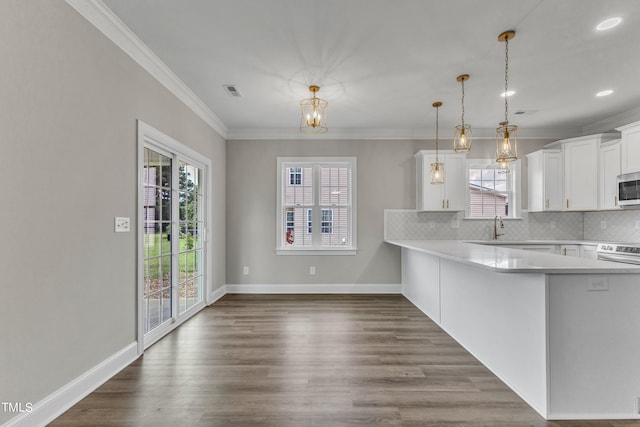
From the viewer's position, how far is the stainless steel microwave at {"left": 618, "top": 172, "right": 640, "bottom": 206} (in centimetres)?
371

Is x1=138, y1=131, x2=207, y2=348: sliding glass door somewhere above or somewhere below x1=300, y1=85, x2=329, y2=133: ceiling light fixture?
below

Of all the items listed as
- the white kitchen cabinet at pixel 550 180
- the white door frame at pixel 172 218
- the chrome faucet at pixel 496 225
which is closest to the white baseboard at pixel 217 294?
the white door frame at pixel 172 218

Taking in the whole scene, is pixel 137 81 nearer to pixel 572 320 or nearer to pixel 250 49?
pixel 250 49

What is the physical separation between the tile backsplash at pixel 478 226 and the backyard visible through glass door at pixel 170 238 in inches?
115

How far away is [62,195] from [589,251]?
6.03 m

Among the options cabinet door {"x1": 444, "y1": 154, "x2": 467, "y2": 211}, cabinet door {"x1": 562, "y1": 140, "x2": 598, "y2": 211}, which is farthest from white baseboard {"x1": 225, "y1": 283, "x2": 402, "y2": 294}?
cabinet door {"x1": 562, "y1": 140, "x2": 598, "y2": 211}

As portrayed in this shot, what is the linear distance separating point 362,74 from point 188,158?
7.45 feet

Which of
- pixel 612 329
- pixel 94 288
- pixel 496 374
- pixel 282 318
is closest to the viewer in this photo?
pixel 612 329

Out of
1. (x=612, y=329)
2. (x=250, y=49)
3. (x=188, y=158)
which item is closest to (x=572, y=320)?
(x=612, y=329)

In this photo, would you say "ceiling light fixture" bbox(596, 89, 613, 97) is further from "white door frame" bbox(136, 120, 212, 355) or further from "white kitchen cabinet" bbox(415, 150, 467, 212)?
"white door frame" bbox(136, 120, 212, 355)

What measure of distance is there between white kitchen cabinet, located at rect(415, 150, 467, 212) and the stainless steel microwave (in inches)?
71.8

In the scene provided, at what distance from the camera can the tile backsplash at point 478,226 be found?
4949 mm

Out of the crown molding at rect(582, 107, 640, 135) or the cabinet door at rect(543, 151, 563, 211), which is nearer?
the crown molding at rect(582, 107, 640, 135)

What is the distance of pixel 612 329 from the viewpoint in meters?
1.85
